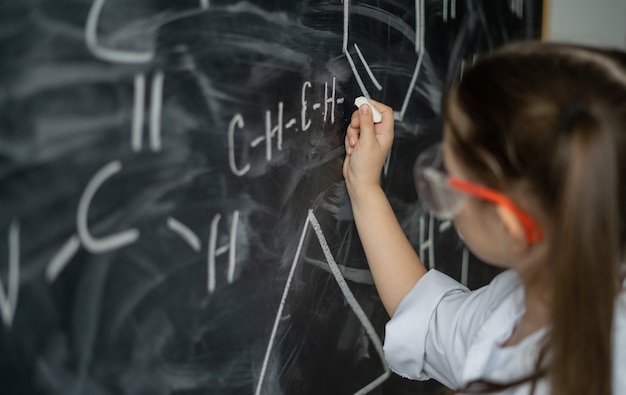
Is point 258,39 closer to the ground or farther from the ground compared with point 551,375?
farther from the ground

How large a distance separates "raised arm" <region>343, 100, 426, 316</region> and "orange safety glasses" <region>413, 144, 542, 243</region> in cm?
11

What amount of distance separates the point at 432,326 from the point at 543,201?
28 cm

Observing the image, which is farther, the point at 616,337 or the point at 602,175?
the point at 616,337

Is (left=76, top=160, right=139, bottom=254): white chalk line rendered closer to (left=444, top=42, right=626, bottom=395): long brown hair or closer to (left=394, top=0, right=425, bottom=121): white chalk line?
(left=444, top=42, right=626, bottom=395): long brown hair

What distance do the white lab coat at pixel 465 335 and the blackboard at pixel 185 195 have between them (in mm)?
66

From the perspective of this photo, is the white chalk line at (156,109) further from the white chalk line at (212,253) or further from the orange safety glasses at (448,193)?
the orange safety glasses at (448,193)

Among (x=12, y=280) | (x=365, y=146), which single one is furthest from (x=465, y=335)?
(x=12, y=280)

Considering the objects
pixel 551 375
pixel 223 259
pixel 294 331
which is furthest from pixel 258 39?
pixel 551 375

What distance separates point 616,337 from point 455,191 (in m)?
0.25

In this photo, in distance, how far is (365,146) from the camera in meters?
0.69

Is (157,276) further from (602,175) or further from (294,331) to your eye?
(602,175)

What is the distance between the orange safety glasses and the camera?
0.52 meters

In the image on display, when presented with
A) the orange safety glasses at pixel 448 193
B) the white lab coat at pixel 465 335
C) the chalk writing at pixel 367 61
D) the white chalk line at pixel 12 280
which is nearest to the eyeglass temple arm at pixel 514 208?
the orange safety glasses at pixel 448 193

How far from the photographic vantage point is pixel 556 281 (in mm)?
515
